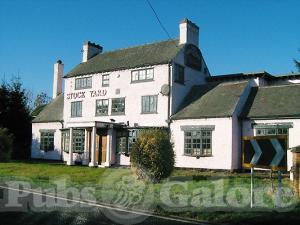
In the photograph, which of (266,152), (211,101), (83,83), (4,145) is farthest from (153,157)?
(83,83)

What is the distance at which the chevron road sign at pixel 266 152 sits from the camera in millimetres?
11227

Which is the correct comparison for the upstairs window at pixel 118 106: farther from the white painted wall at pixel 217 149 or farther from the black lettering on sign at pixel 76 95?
the white painted wall at pixel 217 149

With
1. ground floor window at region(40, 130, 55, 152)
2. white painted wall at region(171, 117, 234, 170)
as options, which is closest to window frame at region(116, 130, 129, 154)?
white painted wall at region(171, 117, 234, 170)

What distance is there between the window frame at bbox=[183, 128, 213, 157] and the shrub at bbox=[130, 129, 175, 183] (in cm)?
914

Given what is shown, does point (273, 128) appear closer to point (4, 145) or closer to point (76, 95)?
point (76, 95)

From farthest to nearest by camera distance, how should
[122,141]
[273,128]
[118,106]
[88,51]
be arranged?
[88,51]
[118,106]
[122,141]
[273,128]

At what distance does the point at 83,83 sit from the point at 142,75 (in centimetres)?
635

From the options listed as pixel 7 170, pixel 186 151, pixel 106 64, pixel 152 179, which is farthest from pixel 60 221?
pixel 106 64

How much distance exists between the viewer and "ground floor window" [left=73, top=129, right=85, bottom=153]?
3403 centimetres

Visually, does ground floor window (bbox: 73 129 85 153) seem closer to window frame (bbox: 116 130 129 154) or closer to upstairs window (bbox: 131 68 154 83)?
window frame (bbox: 116 130 129 154)

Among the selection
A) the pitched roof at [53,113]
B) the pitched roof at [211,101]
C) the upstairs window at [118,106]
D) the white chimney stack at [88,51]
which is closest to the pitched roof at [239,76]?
the pitched roof at [211,101]

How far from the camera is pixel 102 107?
33844 mm

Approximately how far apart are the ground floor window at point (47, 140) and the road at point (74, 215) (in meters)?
25.2

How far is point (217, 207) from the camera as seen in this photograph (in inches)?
468
